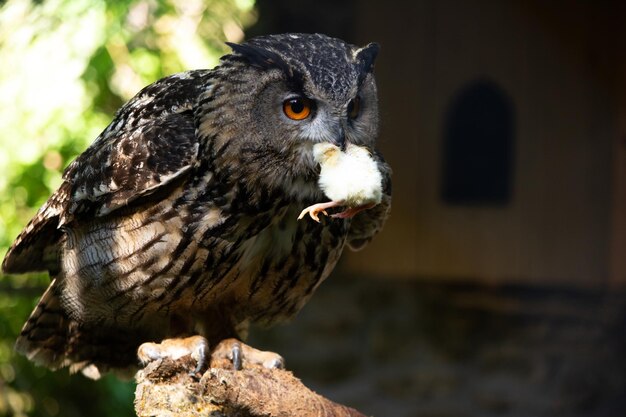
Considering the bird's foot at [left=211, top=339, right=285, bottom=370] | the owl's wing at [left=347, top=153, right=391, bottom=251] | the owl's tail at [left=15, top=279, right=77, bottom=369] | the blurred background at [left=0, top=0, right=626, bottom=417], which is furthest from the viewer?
the blurred background at [left=0, top=0, right=626, bottom=417]

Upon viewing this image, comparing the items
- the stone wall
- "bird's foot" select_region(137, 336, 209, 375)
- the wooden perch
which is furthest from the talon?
the stone wall

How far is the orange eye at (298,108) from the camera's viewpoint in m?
2.01

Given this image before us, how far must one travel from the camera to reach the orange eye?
79.0 inches

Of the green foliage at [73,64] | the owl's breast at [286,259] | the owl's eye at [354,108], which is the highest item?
the green foliage at [73,64]

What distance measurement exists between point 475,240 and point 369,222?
7.77ft

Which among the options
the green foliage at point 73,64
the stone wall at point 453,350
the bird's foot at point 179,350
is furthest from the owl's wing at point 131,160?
the stone wall at point 453,350

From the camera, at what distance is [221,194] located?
211cm

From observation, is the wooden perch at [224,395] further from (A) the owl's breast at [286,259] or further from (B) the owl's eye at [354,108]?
(B) the owl's eye at [354,108]

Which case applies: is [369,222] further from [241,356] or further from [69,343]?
[69,343]

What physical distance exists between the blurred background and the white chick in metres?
2.50

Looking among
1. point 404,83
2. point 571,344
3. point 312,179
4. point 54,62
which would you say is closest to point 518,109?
point 404,83

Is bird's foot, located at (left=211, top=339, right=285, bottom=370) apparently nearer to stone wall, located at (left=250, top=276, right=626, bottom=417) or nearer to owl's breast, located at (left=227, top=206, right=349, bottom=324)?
owl's breast, located at (left=227, top=206, right=349, bottom=324)

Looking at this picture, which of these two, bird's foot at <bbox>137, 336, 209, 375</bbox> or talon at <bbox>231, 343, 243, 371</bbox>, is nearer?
bird's foot at <bbox>137, 336, 209, 375</bbox>

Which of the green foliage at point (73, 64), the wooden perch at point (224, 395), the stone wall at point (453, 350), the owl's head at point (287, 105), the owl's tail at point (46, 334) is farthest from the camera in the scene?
the stone wall at point (453, 350)
